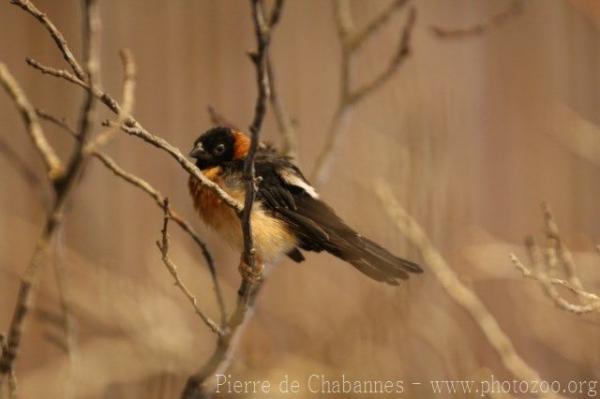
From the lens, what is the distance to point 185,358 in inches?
137

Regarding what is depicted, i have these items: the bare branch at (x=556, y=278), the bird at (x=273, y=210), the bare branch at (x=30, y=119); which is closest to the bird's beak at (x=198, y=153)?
the bird at (x=273, y=210)

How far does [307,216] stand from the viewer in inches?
124

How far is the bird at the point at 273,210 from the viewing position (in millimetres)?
2965

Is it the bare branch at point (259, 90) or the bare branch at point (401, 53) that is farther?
the bare branch at point (401, 53)

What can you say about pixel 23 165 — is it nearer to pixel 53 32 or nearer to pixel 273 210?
pixel 53 32

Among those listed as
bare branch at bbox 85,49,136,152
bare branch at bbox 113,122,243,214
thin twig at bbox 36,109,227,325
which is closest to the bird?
thin twig at bbox 36,109,227,325

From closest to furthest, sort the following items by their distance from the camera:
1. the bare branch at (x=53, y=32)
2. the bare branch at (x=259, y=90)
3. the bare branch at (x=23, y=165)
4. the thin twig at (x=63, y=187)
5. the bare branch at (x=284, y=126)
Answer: the thin twig at (x=63, y=187) < the bare branch at (x=259, y=90) < the bare branch at (x=53, y=32) < the bare branch at (x=23, y=165) < the bare branch at (x=284, y=126)

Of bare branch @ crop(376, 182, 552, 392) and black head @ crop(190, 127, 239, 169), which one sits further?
black head @ crop(190, 127, 239, 169)

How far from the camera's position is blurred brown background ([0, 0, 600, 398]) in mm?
3131

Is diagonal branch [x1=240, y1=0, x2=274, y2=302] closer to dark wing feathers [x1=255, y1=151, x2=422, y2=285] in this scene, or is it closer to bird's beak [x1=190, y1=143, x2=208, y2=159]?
dark wing feathers [x1=255, y1=151, x2=422, y2=285]

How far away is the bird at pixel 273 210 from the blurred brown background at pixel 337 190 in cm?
20

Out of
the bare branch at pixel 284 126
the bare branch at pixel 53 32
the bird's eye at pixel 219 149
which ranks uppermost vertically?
the bare branch at pixel 284 126

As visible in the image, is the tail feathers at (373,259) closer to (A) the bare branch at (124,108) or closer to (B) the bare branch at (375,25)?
(B) the bare branch at (375,25)

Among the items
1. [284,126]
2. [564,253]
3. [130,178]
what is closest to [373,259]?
[564,253]
